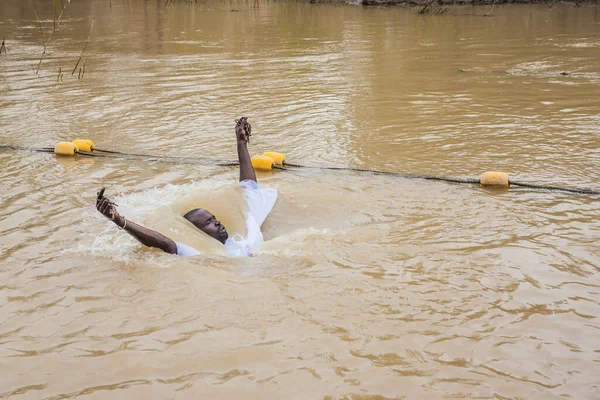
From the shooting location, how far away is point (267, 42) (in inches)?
703

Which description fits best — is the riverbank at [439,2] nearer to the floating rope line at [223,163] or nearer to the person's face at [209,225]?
the floating rope line at [223,163]

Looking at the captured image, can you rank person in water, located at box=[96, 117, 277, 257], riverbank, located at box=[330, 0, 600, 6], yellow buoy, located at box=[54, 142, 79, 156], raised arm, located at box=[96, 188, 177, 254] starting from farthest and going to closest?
1. riverbank, located at box=[330, 0, 600, 6]
2. yellow buoy, located at box=[54, 142, 79, 156]
3. person in water, located at box=[96, 117, 277, 257]
4. raised arm, located at box=[96, 188, 177, 254]

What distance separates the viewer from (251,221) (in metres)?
5.89

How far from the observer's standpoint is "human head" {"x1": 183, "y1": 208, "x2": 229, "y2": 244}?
215 inches

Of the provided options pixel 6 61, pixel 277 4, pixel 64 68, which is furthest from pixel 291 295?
pixel 277 4

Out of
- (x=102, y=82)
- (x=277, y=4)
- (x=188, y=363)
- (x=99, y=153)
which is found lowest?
(x=188, y=363)

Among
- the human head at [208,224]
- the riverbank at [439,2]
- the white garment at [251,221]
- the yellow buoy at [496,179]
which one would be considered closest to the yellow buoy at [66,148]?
the white garment at [251,221]

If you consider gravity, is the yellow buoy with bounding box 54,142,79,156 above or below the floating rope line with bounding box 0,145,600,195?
above

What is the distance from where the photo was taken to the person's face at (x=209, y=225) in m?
5.46

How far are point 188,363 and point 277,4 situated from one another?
29076mm

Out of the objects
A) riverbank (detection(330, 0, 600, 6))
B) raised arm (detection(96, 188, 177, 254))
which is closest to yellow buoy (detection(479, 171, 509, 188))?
raised arm (detection(96, 188, 177, 254))

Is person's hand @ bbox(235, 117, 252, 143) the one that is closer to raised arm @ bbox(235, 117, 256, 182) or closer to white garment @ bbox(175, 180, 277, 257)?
raised arm @ bbox(235, 117, 256, 182)

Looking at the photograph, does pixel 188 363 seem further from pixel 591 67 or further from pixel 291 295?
pixel 591 67

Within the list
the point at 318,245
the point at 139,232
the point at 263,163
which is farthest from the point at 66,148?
the point at 318,245
